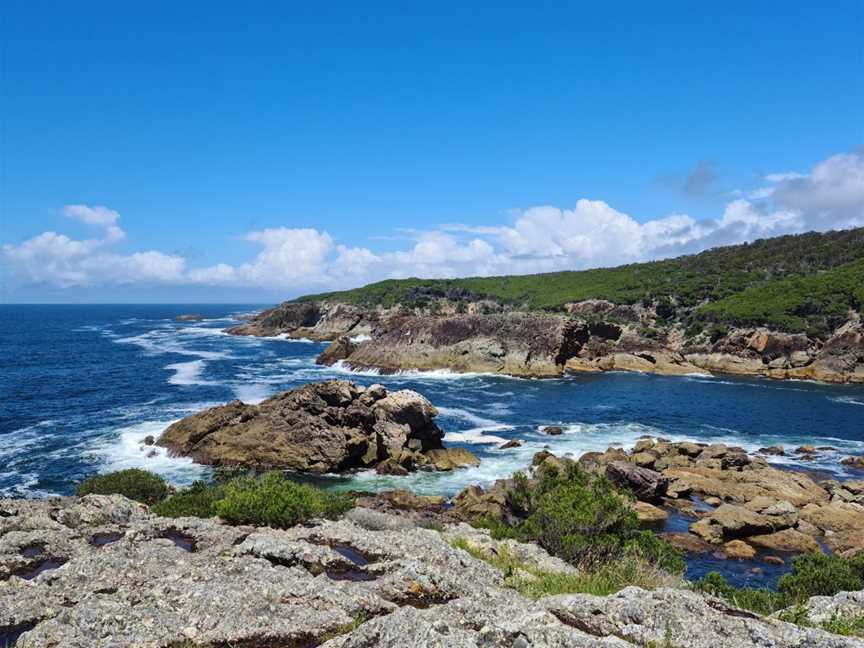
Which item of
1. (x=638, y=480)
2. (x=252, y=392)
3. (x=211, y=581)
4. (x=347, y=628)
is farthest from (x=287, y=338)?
(x=347, y=628)

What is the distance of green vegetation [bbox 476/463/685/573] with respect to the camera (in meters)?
17.2

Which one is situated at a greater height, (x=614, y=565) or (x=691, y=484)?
(x=614, y=565)

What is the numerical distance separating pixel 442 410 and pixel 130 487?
36.1 m

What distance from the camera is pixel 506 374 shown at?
270ft

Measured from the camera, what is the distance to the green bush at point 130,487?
24.4 m

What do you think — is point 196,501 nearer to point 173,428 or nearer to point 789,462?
point 173,428

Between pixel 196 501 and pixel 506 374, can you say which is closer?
pixel 196 501

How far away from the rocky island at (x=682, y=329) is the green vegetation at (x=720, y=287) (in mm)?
347

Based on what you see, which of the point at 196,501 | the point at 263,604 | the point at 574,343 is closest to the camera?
the point at 263,604

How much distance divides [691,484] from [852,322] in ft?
211

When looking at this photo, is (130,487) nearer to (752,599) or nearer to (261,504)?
(261,504)

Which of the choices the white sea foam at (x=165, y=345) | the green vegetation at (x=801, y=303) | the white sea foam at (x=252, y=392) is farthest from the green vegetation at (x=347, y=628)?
the green vegetation at (x=801, y=303)

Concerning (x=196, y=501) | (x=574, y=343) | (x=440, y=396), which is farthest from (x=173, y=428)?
(x=574, y=343)

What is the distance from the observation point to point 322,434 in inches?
1542
